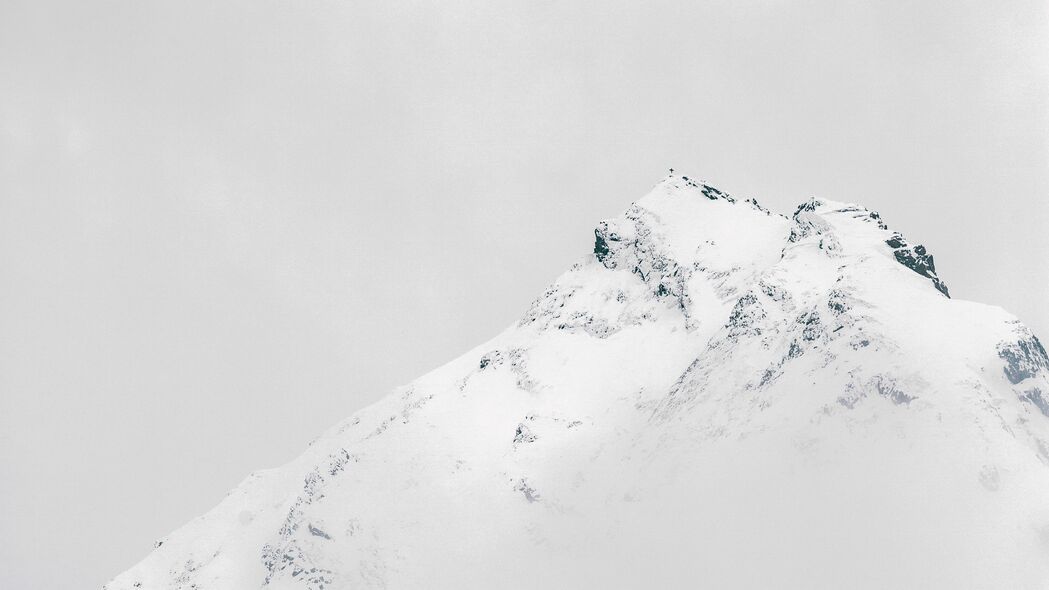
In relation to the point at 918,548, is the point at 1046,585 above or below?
below

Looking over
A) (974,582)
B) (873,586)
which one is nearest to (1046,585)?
(974,582)

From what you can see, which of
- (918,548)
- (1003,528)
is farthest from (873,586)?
(1003,528)

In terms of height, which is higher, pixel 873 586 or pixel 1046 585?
pixel 873 586

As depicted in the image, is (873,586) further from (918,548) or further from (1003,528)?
(1003,528)

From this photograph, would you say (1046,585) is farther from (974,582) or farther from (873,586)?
(873,586)

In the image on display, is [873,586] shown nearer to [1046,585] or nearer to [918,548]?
[918,548]
